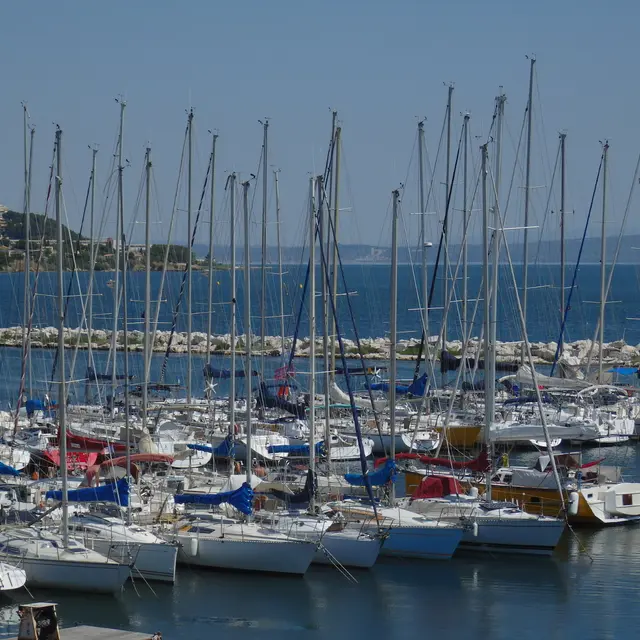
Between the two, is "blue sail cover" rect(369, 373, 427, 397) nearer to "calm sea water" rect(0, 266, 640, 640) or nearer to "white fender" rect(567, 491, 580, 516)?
"white fender" rect(567, 491, 580, 516)

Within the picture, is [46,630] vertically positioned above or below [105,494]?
below

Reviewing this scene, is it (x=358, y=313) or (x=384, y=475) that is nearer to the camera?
(x=384, y=475)

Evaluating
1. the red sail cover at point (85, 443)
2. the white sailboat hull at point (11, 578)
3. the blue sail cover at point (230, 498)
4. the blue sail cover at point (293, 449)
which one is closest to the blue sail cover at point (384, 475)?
the blue sail cover at point (230, 498)

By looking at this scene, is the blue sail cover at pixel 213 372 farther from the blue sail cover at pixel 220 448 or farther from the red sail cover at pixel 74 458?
the red sail cover at pixel 74 458

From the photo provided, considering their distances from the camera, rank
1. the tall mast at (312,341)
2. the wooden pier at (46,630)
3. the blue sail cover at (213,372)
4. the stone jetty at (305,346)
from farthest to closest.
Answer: the stone jetty at (305,346) < the blue sail cover at (213,372) < the tall mast at (312,341) < the wooden pier at (46,630)

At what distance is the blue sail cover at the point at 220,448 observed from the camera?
3612 cm

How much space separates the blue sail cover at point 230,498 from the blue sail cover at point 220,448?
22.9ft

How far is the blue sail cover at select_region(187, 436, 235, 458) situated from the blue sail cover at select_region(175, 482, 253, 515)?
697cm

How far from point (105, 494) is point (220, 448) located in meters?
10.4

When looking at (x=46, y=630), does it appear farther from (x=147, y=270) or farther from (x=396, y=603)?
(x=147, y=270)

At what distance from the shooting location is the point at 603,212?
52.3 m

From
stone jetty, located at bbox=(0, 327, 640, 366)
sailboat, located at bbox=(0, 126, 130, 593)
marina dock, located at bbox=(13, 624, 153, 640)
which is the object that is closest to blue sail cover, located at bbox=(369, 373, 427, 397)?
stone jetty, located at bbox=(0, 327, 640, 366)

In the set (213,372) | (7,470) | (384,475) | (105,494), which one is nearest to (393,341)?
(384,475)

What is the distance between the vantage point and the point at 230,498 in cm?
2764
